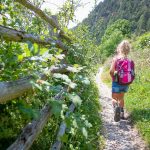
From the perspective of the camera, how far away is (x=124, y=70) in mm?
8070

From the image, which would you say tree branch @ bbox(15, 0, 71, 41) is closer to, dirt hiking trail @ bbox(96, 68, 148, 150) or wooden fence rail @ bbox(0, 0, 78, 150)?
wooden fence rail @ bbox(0, 0, 78, 150)

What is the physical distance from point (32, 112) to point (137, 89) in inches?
373

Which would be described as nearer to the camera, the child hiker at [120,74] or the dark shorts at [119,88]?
the child hiker at [120,74]

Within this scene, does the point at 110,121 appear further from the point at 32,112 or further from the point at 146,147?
the point at 32,112

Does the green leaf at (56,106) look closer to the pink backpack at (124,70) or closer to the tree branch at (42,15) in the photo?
the tree branch at (42,15)

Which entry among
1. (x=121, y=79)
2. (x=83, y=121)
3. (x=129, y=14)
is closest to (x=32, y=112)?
(x=83, y=121)

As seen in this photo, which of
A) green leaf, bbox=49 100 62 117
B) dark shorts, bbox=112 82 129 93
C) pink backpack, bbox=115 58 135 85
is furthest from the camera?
dark shorts, bbox=112 82 129 93

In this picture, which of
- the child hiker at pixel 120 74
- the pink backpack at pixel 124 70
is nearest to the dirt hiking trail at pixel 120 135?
the child hiker at pixel 120 74

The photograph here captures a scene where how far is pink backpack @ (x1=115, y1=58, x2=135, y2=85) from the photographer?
26.5 feet

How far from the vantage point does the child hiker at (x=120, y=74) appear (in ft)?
26.6

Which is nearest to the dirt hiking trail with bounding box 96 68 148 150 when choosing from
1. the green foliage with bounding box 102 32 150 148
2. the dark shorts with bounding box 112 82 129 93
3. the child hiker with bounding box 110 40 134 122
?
the green foliage with bounding box 102 32 150 148

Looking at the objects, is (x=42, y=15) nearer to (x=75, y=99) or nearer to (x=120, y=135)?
(x=120, y=135)

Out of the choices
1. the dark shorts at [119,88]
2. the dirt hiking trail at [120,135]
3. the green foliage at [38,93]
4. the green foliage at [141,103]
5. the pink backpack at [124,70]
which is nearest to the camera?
the green foliage at [38,93]

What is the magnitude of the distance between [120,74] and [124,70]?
0.13 m
